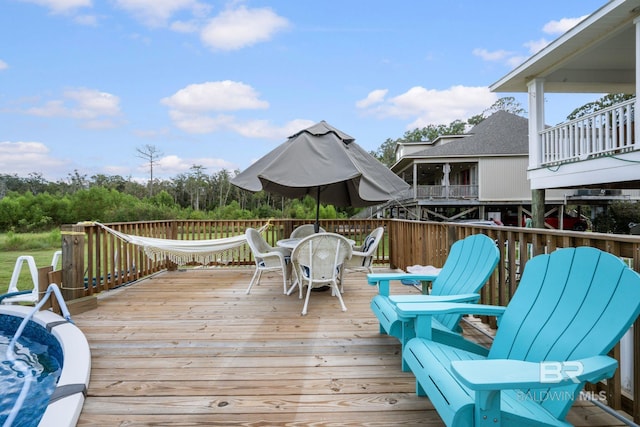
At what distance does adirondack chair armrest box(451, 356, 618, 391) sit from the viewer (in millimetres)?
1008

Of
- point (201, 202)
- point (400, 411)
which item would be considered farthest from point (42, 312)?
point (201, 202)

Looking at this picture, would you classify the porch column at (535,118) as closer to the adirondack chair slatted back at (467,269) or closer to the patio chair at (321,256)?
the patio chair at (321,256)

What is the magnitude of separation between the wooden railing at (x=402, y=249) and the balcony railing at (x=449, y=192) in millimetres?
11331

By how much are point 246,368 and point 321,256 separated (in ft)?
5.03

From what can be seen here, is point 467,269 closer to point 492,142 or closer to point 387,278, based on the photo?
point 387,278

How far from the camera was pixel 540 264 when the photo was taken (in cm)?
170

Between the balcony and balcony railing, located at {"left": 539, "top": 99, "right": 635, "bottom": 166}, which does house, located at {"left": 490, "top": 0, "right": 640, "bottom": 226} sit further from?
the balcony

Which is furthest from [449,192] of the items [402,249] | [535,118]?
[402,249]

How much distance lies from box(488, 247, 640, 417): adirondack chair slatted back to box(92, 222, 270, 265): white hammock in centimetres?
419

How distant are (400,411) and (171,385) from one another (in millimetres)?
1291

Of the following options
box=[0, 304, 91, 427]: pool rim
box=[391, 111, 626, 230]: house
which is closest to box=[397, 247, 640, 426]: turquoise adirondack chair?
box=[0, 304, 91, 427]: pool rim

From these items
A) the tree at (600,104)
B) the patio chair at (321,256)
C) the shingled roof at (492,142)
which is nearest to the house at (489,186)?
the shingled roof at (492,142)

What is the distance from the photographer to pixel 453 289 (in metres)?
2.44

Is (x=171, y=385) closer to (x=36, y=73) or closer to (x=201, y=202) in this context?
(x=36, y=73)
